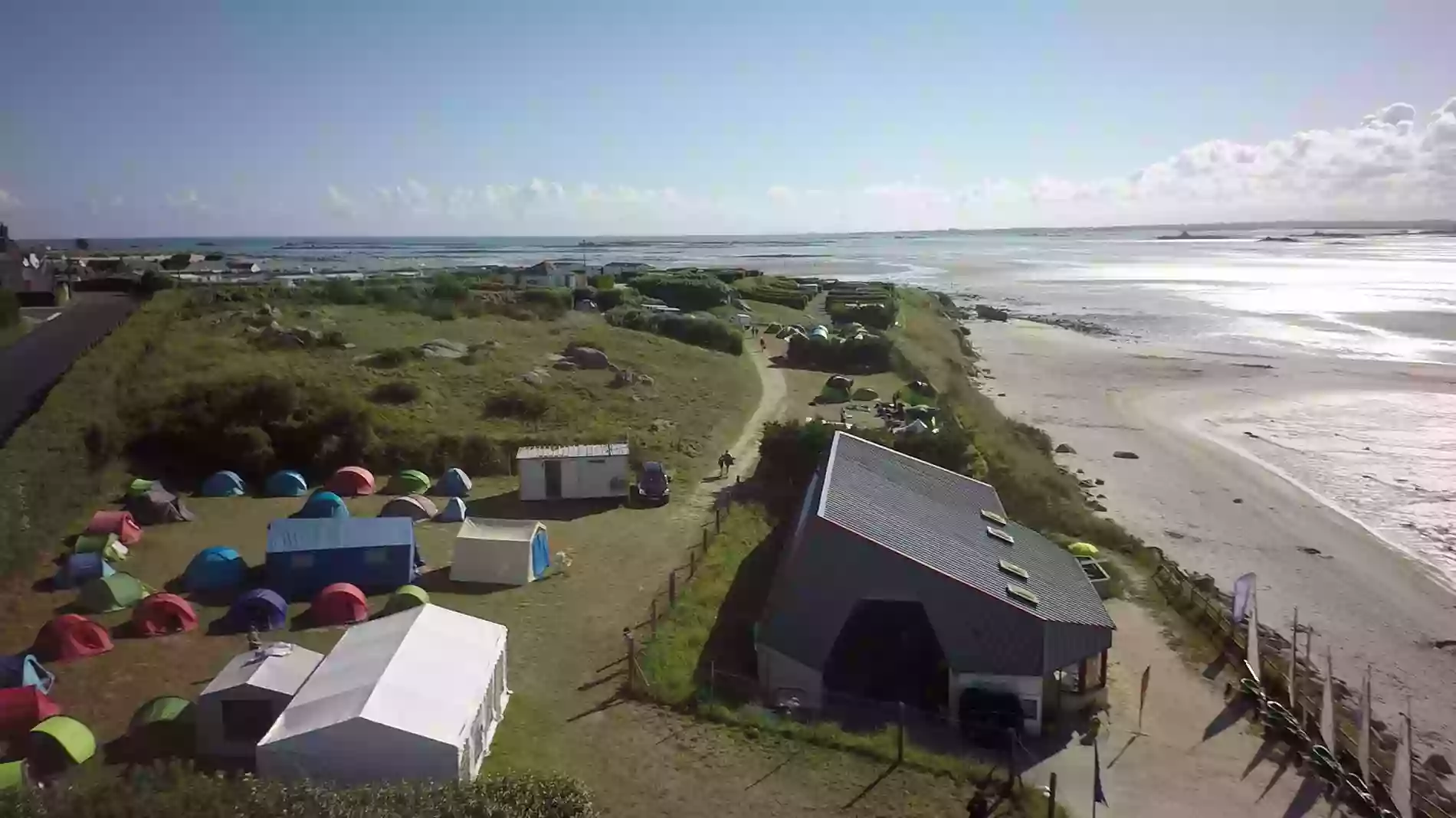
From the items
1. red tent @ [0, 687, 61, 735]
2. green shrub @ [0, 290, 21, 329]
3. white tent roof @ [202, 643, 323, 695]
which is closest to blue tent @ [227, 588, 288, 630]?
white tent roof @ [202, 643, 323, 695]

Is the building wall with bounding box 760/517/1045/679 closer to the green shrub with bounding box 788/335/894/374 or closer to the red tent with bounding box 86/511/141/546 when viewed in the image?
the red tent with bounding box 86/511/141/546

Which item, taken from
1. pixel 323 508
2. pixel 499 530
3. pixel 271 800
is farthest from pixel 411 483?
pixel 271 800

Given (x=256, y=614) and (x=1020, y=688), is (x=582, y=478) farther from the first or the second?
(x=1020, y=688)

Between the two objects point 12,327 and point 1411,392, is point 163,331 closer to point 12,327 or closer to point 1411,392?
point 12,327

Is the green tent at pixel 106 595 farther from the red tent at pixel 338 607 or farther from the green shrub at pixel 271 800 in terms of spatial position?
the green shrub at pixel 271 800

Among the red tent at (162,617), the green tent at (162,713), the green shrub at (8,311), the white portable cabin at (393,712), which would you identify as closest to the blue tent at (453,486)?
the red tent at (162,617)

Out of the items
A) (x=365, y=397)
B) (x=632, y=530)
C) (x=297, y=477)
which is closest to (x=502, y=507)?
(x=632, y=530)
